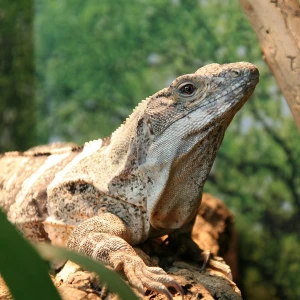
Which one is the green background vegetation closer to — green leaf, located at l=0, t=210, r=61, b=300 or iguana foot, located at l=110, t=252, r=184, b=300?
iguana foot, located at l=110, t=252, r=184, b=300

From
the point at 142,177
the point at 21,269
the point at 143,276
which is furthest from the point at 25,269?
the point at 142,177

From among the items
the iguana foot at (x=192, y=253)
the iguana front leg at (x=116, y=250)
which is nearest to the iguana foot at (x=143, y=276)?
the iguana front leg at (x=116, y=250)

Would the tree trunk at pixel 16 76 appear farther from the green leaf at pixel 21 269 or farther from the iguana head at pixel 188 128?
the green leaf at pixel 21 269

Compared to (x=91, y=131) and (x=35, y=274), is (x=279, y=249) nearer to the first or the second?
(x=91, y=131)

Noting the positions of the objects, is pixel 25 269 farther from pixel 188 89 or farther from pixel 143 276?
pixel 188 89

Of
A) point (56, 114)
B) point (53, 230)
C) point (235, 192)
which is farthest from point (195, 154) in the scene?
point (56, 114)

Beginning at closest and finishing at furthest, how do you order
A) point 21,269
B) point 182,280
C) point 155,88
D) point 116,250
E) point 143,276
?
point 21,269 < point 143,276 < point 116,250 < point 182,280 < point 155,88
